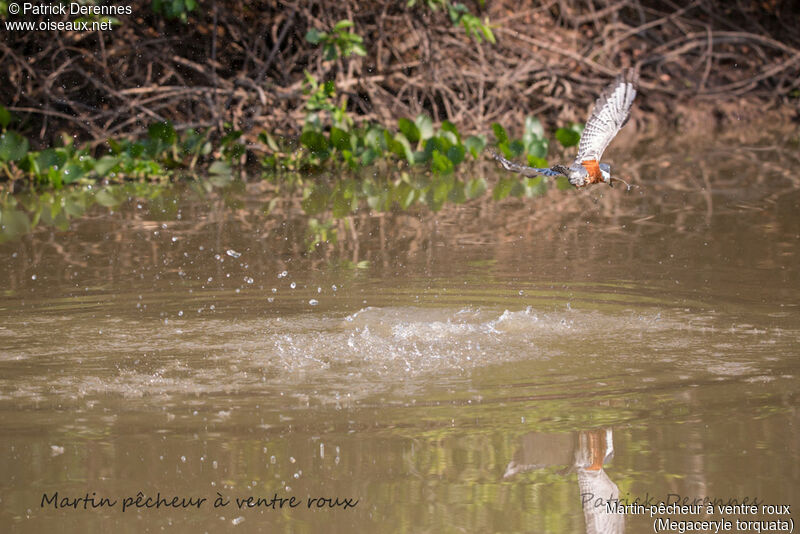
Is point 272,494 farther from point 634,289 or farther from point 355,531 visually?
point 634,289

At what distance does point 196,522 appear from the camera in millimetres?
2586

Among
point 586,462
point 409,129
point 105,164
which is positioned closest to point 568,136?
point 409,129

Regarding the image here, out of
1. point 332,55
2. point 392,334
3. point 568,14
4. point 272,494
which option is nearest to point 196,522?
point 272,494

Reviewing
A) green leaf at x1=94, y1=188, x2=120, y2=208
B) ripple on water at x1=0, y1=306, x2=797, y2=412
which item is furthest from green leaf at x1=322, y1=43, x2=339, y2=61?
ripple on water at x1=0, y1=306, x2=797, y2=412

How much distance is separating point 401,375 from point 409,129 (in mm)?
5928

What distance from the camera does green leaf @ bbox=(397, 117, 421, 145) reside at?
9430 millimetres

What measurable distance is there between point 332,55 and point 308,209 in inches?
98.7

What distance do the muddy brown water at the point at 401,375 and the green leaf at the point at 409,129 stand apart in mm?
2728

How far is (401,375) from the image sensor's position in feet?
12.3

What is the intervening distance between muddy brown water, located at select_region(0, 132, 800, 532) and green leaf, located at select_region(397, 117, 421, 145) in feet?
8.95

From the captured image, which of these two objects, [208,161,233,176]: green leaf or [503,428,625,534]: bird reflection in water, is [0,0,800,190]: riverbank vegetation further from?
[503,428,625,534]: bird reflection in water

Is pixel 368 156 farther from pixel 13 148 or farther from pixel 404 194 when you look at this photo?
pixel 13 148

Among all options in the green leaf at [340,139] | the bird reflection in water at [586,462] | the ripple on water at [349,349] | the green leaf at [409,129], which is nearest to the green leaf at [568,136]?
the green leaf at [409,129]

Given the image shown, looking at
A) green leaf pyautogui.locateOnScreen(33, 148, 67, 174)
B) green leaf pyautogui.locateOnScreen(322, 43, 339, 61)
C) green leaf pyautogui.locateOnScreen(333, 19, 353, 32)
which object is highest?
green leaf pyautogui.locateOnScreen(333, 19, 353, 32)
